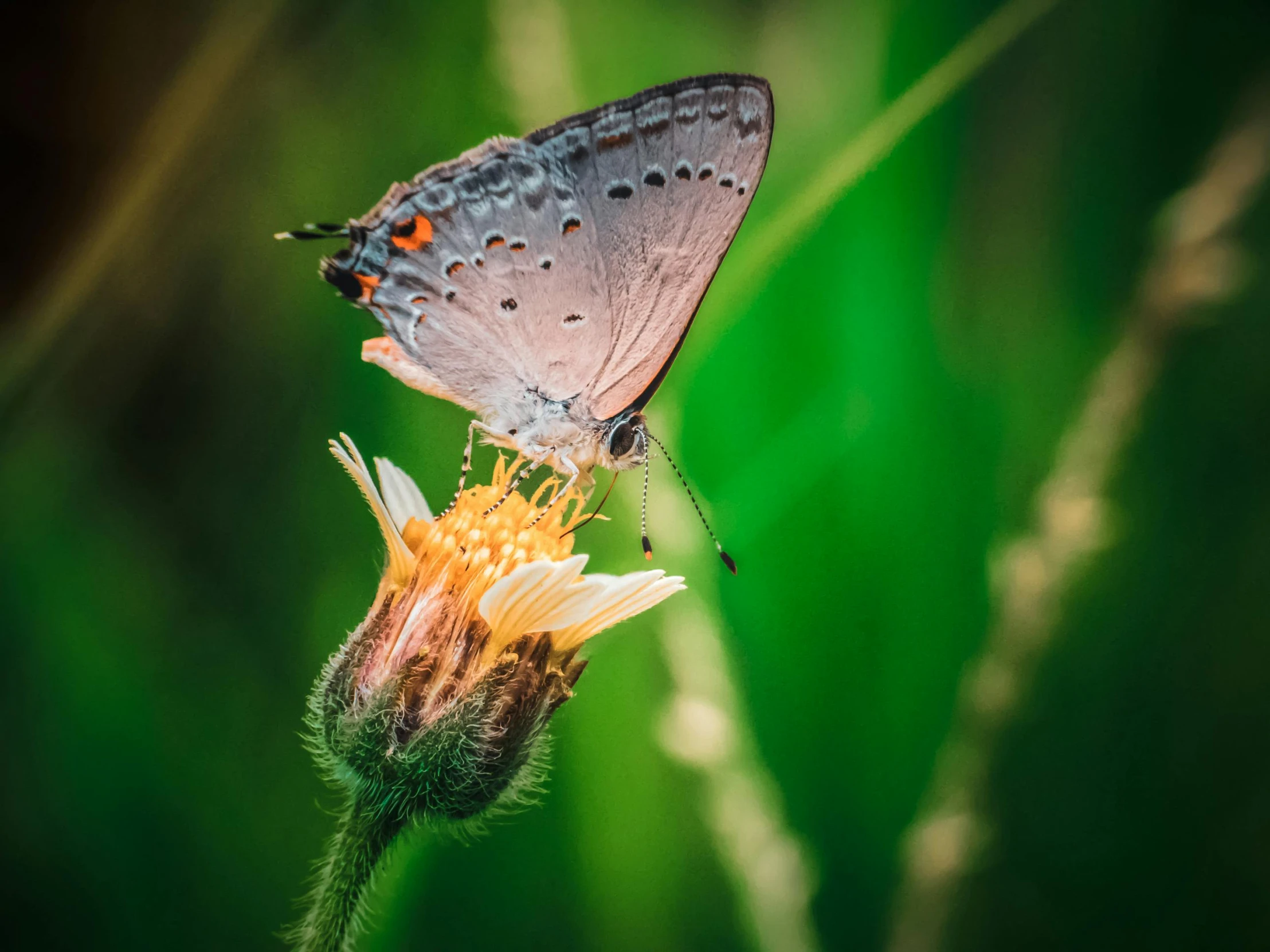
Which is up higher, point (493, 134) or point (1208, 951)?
point (493, 134)

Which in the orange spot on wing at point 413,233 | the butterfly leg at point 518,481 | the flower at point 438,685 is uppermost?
the orange spot on wing at point 413,233

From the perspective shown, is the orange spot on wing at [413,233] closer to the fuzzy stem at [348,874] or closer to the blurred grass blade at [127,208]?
the blurred grass blade at [127,208]

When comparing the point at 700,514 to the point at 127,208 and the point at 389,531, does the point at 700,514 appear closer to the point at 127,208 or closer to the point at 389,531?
the point at 389,531

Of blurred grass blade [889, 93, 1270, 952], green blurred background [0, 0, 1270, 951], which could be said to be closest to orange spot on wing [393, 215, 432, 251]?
green blurred background [0, 0, 1270, 951]

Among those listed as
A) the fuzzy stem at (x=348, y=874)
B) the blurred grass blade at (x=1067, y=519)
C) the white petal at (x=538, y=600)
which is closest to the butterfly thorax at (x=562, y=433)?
the white petal at (x=538, y=600)

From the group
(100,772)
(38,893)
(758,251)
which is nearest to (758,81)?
(758,251)

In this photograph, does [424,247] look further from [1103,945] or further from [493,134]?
[1103,945]

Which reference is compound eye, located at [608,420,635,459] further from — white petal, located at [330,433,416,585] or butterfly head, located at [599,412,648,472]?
white petal, located at [330,433,416,585]
